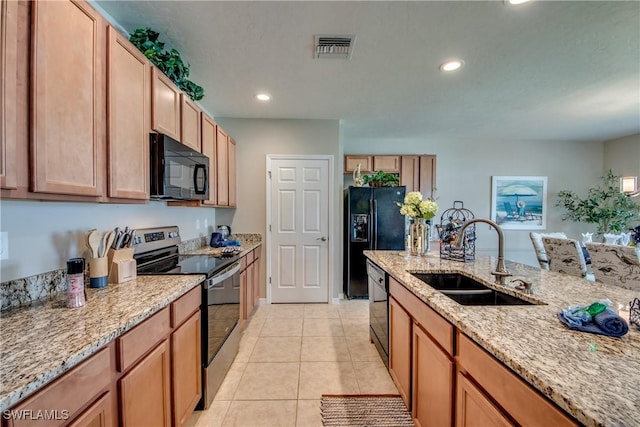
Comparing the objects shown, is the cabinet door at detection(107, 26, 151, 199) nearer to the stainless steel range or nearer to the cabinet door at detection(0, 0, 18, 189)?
the cabinet door at detection(0, 0, 18, 189)

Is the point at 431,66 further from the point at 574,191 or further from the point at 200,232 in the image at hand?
the point at 574,191

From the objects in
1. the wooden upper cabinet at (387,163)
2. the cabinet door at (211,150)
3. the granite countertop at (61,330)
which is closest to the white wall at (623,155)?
the wooden upper cabinet at (387,163)

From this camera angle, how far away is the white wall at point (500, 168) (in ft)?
16.6

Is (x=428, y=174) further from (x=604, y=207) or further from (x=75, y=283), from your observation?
(x=75, y=283)

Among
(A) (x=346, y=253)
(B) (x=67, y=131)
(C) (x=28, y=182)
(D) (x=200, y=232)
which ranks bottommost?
(A) (x=346, y=253)

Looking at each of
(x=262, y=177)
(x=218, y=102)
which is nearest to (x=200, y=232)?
(x=262, y=177)

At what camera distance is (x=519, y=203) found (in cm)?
509

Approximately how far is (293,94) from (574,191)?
18.7 ft

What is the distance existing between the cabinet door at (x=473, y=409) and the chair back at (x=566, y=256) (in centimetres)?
280

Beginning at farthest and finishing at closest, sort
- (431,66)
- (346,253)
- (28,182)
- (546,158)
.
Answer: (546,158) < (346,253) < (431,66) < (28,182)

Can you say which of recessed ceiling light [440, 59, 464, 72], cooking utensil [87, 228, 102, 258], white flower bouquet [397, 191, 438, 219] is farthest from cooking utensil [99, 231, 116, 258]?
recessed ceiling light [440, 59, 464, 72]

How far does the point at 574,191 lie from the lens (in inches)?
202

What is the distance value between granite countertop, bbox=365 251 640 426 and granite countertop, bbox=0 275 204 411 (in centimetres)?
127

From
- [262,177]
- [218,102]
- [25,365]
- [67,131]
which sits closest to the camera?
[25,365]
